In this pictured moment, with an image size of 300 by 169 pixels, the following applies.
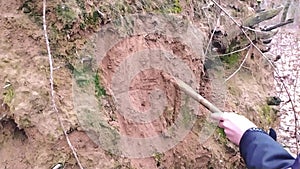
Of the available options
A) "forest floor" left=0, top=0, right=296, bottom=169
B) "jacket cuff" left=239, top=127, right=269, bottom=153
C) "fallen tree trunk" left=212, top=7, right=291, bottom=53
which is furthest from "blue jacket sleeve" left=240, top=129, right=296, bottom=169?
"fallen tree trunk" left=212, top=7, right=291, bottom=53

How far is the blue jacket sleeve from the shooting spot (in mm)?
1709

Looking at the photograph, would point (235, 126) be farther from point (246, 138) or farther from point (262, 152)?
point (262, 152)

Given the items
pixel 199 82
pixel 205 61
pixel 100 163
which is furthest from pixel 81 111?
pixel 205 61

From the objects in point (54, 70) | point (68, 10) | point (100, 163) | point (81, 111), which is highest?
point (68, 10)

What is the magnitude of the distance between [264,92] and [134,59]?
1.56 meters

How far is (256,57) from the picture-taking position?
12.7ft

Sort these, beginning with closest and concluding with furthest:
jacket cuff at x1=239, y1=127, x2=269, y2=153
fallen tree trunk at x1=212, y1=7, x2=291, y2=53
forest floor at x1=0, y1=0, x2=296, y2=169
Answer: jacket cuff at x1=239, y1=127, x2=269, y2=153, forest floor at x1=0, y1=0, x2=296, y2=169, fallen tree trunk at x1=212, y1=7, x2=291, y2=53

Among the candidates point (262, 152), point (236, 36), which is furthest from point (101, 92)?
point (236, 36)

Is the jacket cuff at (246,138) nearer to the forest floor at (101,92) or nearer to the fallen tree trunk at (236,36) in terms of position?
the forest floor at (101,92)

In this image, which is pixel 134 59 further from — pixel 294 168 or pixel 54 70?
pixel 294 168

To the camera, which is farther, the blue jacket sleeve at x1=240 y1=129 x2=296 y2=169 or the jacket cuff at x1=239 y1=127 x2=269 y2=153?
the jacket cuff at x1=239 y1=127 x2=269 y2=153

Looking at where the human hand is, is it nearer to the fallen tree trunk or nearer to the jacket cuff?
the jacket cuff

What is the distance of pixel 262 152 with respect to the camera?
5.79ft

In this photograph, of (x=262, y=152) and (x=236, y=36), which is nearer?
(x=262, y=152)
